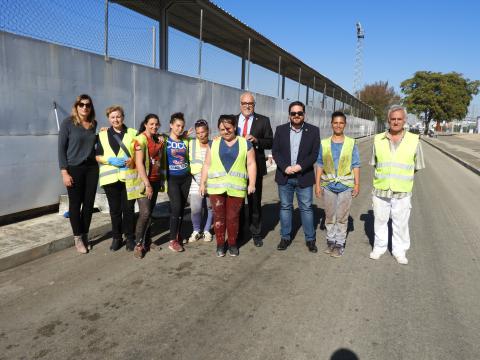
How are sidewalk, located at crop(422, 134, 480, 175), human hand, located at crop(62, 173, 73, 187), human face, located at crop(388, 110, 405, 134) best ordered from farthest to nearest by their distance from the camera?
sidewalk, located at crop(422, 134, 480, 175) → human hand, located at crop(62, 173, 73, 187) → human face, located at crop(388, 110, 405, 134)

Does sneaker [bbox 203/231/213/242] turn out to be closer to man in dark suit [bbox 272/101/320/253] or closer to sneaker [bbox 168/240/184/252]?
sneaker [bbox 168/240/184/252]

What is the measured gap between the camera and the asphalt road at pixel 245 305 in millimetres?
2621

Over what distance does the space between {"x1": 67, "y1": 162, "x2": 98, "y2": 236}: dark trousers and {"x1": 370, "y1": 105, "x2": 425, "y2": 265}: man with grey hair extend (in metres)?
3.35

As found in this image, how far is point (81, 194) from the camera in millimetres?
4348

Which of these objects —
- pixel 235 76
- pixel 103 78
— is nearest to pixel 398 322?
pixel 103 78

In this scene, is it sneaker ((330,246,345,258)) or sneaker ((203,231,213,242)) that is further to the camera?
sneaker ((203,231,213,242))

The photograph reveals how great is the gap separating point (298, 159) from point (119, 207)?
226 cm

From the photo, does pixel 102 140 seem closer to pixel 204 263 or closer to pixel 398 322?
pixel 204 263

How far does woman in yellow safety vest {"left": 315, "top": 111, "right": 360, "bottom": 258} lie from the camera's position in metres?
4.30

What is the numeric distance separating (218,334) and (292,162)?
2311 mm

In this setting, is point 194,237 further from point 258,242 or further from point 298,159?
point 298,159

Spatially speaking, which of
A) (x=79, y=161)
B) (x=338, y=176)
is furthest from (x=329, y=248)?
(x=79, y=161)

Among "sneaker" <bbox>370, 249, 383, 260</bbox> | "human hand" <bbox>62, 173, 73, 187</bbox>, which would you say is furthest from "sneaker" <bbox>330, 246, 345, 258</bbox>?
"human hand" <bbox>62, 173, 73, 187</bbox>

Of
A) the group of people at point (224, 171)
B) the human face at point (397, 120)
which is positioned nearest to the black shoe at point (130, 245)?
the group of people at point (224, 171)
